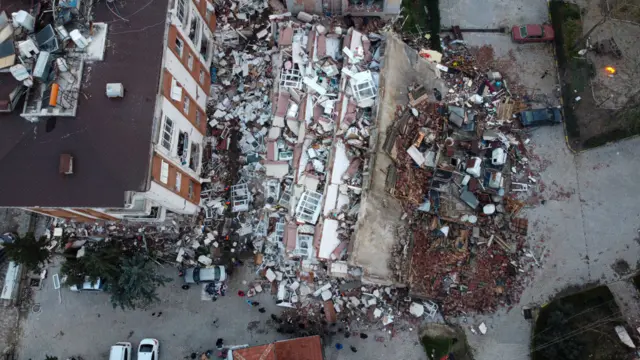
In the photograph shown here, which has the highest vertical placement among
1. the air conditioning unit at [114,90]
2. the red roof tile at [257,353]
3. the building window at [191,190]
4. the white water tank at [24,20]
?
the white water tank at [24,20]

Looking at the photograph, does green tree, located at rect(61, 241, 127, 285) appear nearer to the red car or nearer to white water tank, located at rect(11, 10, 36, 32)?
white water tank, located at rect(11, 10, 36, 32)

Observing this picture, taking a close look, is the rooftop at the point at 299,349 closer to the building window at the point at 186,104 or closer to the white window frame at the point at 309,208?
the white window frame at the point at 309,208

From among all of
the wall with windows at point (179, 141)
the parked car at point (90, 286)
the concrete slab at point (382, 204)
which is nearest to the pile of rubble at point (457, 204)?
the concrete slab at point (382, 204)

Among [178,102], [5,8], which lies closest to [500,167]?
[178,102]

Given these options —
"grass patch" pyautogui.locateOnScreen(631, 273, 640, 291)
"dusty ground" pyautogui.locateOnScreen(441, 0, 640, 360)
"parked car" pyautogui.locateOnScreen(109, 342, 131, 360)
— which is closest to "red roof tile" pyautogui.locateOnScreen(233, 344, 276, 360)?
"parked car" pyautogui.locateOnScreen(109, 342, 131, 360)

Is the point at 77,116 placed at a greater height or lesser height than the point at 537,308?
greater

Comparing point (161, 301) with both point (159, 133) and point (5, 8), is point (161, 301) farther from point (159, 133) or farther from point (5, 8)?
point (5, 8)

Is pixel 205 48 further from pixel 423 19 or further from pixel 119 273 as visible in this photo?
pixel 119 273
